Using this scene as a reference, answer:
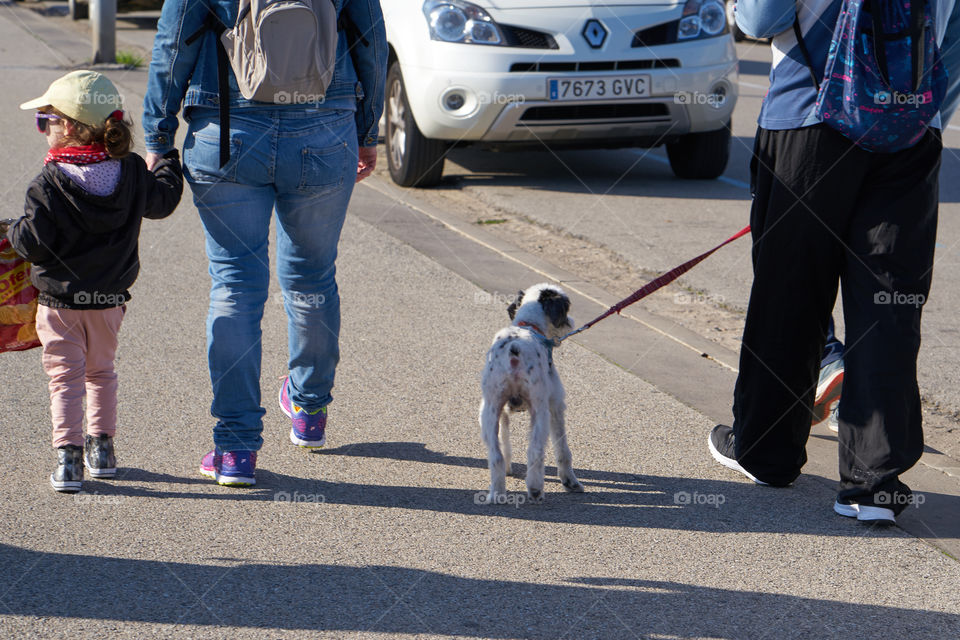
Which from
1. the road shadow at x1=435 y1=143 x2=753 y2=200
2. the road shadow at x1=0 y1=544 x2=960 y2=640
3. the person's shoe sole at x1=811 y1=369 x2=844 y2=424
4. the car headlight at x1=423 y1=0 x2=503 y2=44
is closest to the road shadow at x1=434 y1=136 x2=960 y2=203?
the road shadow at x1=435 y1=143 x2=753 y2=200

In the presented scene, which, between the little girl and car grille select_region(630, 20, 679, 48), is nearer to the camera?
the little girl

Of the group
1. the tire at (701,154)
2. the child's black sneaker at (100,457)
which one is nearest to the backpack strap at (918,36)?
the child's black sneaker at (100,457)

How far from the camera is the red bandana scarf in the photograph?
3498 millimetres

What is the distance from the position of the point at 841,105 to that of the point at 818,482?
138 cm

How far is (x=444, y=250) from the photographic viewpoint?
6.99 meters

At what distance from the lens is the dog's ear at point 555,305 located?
13.3ft

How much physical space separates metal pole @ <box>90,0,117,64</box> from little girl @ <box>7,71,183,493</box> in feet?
38.9

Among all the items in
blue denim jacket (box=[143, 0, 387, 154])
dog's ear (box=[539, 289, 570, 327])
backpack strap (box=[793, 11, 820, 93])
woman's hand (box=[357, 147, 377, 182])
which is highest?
backpack strap (box=[793, 11, 820, 93])

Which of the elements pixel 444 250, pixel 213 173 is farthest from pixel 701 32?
pixel 213 173

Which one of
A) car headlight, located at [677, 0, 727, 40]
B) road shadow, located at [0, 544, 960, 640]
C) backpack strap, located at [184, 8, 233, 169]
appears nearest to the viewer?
road shadow, located at [0, 544, 960, 640]

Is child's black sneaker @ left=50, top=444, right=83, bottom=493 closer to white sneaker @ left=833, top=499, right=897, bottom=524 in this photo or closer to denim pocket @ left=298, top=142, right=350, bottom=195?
denim pocket @ left=298, top=142, right=350, bottom=195

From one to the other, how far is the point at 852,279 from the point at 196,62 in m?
2.20

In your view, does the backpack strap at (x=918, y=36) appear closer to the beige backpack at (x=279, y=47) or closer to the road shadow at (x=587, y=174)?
the beige backpack at (x=279, y=47)

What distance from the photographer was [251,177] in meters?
3.58
